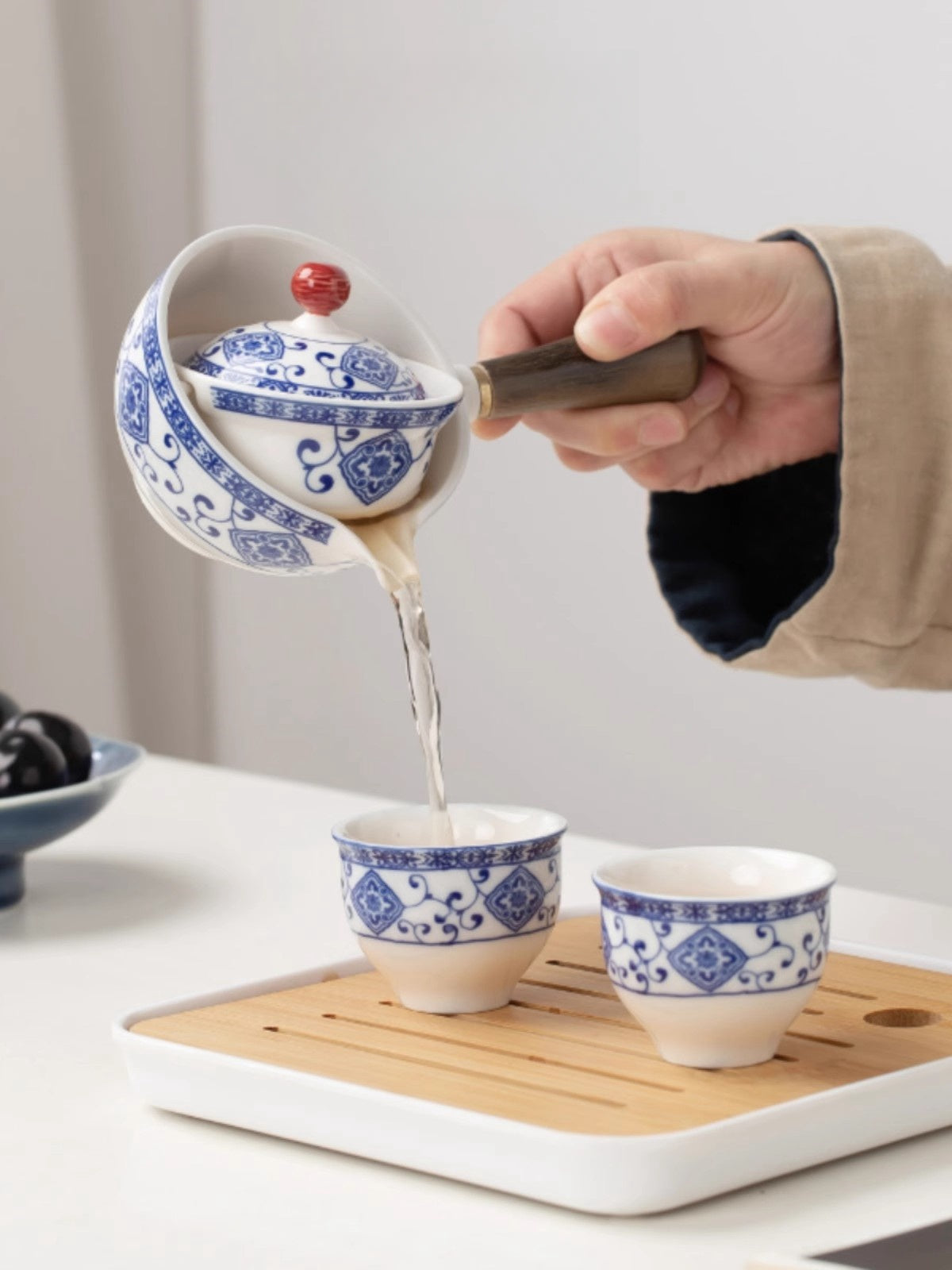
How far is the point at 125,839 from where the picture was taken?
1.28 meters

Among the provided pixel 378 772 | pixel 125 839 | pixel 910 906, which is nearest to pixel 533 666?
pixel 378 772

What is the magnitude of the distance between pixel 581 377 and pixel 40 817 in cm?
42

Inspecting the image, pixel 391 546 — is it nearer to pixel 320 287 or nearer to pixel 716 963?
pixel 320 287

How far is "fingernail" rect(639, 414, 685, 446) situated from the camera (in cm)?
115

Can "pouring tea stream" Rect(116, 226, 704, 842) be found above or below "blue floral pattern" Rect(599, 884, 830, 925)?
above

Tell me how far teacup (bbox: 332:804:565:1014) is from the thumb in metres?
0.30

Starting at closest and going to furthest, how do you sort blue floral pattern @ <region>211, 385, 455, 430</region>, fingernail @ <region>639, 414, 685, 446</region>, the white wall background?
blue floral pattern @ <region>211, 385, 455, 430</region> < fingernail @ <region>639, 414, 685, 446</region> < the white wall background

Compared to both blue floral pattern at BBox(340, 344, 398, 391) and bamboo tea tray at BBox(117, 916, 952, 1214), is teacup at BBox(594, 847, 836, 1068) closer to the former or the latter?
bamboo tea tray at BBox(117, 916, 952, 1214)

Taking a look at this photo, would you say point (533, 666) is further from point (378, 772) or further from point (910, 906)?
point (910, 906)

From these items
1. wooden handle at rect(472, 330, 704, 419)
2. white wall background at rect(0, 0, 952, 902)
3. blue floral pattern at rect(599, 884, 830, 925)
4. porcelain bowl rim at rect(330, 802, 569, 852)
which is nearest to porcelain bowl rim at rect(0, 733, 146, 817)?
porcelain bowl rim at rect(330, 802, 569, 852)

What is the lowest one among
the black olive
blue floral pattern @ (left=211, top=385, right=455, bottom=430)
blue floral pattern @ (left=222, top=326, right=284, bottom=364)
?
the black olive

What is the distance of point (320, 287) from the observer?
0.81 meters

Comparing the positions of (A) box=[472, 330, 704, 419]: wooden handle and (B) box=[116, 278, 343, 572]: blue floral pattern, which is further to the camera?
(A) box=[472, 330, 704, 419]: wooden handle

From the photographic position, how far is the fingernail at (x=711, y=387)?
1242 millimetres
